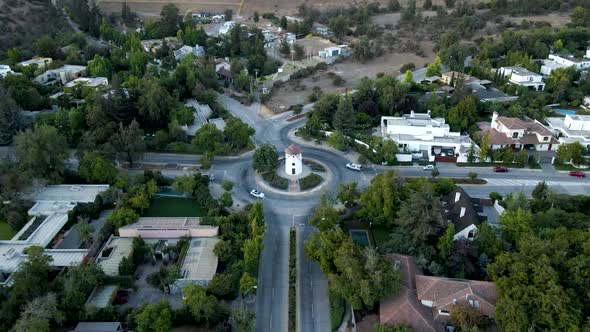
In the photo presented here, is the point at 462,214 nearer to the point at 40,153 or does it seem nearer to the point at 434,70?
the point at 40,153

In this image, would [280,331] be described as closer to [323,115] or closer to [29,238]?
[29,238]

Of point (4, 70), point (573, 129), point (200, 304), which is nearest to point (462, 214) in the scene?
point (200, 304)

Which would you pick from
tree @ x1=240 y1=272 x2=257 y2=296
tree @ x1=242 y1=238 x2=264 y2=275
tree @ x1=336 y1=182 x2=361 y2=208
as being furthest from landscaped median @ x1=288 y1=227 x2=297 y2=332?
tree @ x1=336 y1=182 x2=361 y2=208

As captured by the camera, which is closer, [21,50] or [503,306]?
[503,306]

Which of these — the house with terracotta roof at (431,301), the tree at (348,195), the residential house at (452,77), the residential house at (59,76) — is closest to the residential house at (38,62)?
the residential house at (59,76)

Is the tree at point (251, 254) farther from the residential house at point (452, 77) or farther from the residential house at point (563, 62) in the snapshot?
the residential house at point (563, 62)

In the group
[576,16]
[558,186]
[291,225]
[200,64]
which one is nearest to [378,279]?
[291,225]
